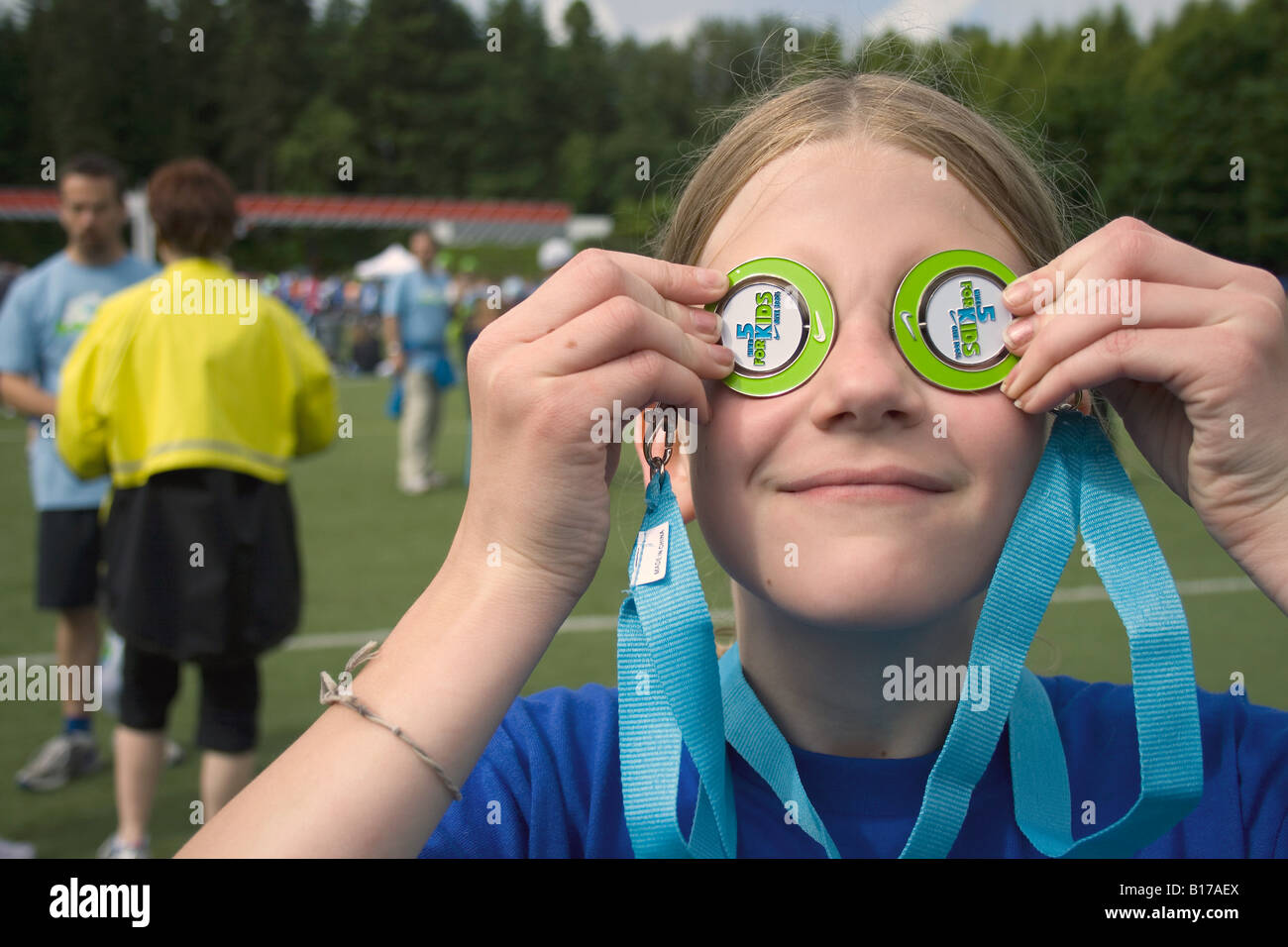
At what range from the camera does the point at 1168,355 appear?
138cm

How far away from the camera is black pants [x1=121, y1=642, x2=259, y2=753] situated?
4395mm

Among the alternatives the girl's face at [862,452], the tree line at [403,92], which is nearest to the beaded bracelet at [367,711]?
the girl's face at [862,452]

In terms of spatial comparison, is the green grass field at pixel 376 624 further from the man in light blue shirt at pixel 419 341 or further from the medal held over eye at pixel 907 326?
the man in light blue shirt at pixel 419 341

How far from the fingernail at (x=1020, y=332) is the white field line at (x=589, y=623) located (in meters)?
5.15

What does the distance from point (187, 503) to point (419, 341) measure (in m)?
8.67

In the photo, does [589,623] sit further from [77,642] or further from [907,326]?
[907,326]

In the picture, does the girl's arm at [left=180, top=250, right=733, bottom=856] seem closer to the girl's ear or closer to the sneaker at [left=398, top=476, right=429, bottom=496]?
the girl's ear

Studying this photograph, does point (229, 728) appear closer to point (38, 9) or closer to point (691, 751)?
point (691, 751)

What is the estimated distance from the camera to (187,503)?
4328 millimetres

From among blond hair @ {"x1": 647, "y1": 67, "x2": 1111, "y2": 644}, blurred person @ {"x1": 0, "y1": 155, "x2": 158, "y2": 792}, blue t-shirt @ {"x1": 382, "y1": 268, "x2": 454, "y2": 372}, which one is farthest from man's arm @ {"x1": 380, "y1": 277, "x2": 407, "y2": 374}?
blond hair @ {"x1": 647, "y1": 67, "x2": 1111, "y2": 644}

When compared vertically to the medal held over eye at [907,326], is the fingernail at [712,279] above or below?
above

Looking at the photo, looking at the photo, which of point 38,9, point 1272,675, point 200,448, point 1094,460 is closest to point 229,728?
point 200,448

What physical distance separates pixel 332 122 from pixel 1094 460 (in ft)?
225

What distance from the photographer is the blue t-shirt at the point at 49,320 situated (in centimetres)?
564
